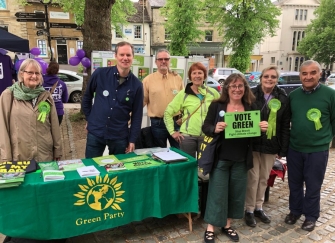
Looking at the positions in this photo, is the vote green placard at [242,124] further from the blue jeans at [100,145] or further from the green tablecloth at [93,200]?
the blue jeans at [100,145]

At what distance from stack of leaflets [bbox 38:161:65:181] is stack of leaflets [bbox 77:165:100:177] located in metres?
0.17

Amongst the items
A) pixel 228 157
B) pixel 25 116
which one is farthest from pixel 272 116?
pixel 25 116

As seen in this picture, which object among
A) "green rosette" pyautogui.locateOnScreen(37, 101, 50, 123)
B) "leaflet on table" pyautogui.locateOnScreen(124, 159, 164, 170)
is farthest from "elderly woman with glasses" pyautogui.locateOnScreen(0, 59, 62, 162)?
"leaflet on table" pyautogui.locateOnScreen(124, 159, 164, 170)

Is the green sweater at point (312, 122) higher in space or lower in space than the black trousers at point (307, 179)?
higher

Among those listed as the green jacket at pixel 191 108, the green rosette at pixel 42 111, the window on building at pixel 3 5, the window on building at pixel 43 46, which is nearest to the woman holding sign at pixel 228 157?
the green jacket at pixel 191 108

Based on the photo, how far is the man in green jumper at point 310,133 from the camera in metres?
2.97

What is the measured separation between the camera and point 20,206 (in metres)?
2.30

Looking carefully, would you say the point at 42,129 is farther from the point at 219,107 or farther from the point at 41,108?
the point at 219,107

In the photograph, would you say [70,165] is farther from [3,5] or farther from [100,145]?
[3,5]

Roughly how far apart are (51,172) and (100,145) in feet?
2.56

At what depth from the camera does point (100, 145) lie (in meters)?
3.20

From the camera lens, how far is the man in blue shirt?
2.98m

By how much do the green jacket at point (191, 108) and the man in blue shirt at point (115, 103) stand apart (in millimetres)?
442

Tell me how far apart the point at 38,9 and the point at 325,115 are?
95.5 feet
